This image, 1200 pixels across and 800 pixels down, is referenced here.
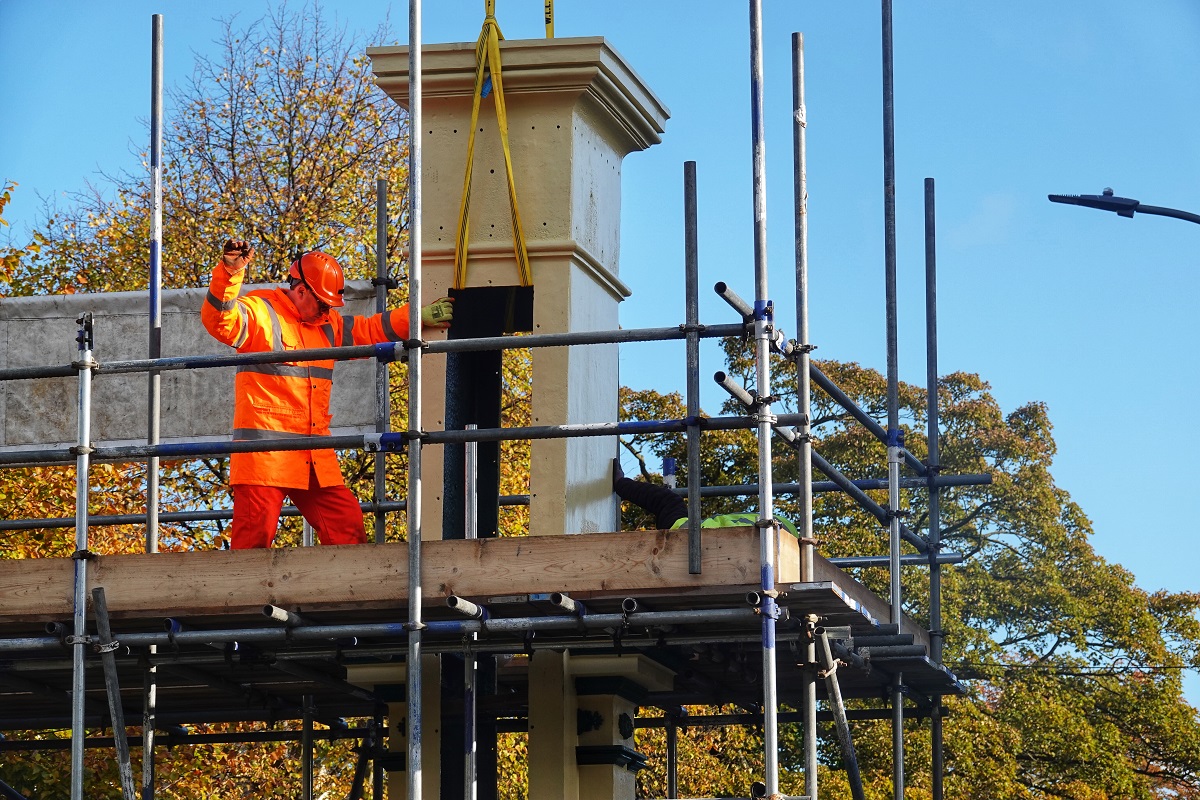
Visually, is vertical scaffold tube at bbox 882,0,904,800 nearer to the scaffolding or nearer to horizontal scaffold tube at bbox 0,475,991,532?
the scaffolding

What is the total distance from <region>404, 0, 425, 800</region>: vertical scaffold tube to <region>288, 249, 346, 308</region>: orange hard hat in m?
1.35

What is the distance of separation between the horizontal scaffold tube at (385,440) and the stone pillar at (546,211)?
3.27ft

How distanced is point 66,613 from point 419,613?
1685 mm

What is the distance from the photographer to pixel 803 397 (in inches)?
331

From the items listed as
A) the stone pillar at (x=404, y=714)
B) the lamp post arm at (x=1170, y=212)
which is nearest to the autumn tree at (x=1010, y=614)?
the lamp post arm at (x=1170, y=212)

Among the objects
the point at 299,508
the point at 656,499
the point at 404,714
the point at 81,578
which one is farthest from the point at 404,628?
the point at 656,499

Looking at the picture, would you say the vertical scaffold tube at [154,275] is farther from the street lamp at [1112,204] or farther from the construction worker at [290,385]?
the street lamp at [1112,204]

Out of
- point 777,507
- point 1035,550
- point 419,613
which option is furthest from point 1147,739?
point 419,613

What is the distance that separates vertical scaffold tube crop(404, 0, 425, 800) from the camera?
770 centimetres

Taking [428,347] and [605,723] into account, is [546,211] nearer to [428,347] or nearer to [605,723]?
[428,347]

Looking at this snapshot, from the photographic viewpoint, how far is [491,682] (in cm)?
981

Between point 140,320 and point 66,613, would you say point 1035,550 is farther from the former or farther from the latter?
point 66,613

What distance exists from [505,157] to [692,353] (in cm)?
190

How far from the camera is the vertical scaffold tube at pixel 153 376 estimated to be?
8.74m
